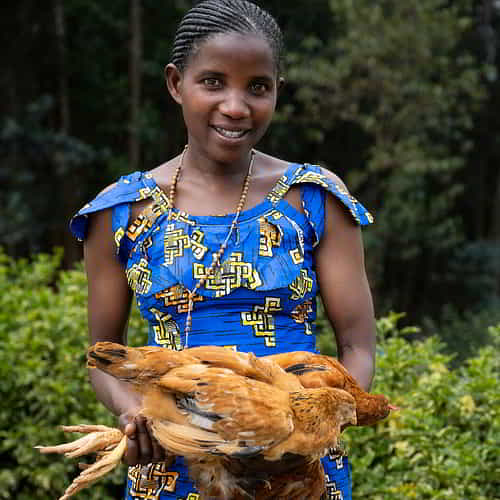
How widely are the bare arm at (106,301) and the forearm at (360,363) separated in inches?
22.2

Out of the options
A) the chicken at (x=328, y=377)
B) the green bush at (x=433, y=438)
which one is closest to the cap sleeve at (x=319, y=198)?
the chicken at (x=328, y=377)

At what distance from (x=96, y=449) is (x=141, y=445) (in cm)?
16

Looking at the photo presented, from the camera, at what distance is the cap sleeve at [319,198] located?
2174 mm

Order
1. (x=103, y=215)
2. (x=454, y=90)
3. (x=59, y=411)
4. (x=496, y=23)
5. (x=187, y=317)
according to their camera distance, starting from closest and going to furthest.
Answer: (x=187, y=317) → (x=103, y=215) → (x=59, y=411) → (x=454, y=90) → (x=496, y=23)

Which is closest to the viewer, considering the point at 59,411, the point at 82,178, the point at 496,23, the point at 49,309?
the point at 59,411

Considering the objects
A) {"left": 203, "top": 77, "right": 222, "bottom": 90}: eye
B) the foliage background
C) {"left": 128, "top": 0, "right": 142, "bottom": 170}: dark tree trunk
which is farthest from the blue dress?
{"left": 128, "top": 0, "right": 142, "bottom": 170}: dark tree trunk

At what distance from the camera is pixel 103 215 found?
88.9 inches

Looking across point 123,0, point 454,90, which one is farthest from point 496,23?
point 123,0

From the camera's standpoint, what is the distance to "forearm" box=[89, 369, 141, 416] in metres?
2.10

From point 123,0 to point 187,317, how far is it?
1337 centimetres

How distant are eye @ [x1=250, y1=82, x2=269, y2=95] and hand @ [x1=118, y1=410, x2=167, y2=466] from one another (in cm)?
88

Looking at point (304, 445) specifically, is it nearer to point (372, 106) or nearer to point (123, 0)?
point (372, 106)

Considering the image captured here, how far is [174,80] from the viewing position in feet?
7.52

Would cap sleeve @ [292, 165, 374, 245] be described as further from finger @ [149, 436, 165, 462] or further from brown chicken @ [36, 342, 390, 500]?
finger @ [149, 436, 165, 462]
